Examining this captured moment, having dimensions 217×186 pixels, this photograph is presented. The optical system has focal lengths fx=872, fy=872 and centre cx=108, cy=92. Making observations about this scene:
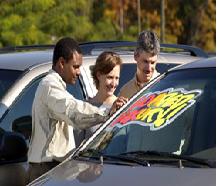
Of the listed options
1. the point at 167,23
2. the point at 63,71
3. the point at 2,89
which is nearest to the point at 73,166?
the point at 63,71

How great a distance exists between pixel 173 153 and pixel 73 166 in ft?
1.92

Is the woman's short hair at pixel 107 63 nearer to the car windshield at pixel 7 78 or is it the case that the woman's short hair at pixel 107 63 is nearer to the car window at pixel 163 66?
the car windshield at pixel 7 78

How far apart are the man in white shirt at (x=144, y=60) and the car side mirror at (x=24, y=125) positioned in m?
0.70

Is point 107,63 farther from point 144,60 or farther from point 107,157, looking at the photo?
point 107,157

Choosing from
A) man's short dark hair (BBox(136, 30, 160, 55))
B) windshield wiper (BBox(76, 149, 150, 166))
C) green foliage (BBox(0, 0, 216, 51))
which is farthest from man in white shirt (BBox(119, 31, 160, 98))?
green foliage (BBox(0, 0, 216, 51))

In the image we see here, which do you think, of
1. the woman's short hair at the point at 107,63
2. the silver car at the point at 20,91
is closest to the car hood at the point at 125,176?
A: the silver car at the point at 20,91

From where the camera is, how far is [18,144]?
566 centimetres

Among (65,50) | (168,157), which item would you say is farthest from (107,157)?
(65,50)

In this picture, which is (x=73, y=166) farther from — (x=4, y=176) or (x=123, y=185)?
(x=4, y=176)

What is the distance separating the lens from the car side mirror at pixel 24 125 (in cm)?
615

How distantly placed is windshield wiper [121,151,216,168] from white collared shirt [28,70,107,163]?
74 cm

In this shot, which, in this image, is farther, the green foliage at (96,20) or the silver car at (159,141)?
the green foliage at (96,20)

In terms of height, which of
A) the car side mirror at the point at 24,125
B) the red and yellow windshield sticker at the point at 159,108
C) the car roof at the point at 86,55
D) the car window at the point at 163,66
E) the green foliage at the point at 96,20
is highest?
the red and yellow windshield sticker at the point at 159,108

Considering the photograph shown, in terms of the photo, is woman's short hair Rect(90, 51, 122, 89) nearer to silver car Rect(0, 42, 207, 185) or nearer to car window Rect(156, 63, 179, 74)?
silver car Rect(0, 42, 207, 185)
